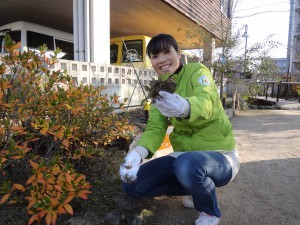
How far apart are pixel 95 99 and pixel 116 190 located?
0.76 m

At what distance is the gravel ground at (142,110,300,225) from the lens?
199 centimetres

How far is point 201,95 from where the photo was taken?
1612 mm

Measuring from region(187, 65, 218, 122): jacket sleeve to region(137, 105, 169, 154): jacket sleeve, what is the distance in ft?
1.12

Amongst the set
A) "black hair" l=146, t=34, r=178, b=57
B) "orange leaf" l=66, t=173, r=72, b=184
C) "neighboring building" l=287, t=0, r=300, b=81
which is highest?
"neighboring building" l=287, t=0, r=300, b=81

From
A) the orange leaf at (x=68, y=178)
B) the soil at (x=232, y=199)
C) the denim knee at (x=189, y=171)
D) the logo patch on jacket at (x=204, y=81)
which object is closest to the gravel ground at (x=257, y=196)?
the soil at (x=232, y=199)

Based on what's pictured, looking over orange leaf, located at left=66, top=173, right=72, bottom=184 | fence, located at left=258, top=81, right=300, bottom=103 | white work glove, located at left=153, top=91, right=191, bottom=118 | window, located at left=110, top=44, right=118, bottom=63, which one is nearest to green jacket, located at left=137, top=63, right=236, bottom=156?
white work glove, located at left=153, top=91, right=191, bottom=118

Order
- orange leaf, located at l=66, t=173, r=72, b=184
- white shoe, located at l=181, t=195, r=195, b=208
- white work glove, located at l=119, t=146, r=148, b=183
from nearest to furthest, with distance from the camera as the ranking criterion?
orange leaf, located at l=66, t=173, r=72, b=184 < white work glove, located at l=119, t=146, r=148, b=183 < white shoe, located at l=181, t=195, r=195, b=208

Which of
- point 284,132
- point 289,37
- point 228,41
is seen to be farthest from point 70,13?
point 289,37

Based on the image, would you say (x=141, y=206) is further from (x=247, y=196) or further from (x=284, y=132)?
(x=284, y=132)

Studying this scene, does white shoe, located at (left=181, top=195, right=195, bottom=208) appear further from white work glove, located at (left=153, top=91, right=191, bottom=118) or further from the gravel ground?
white work glove, located at (left=153, top=91, right=191, bottom=118)

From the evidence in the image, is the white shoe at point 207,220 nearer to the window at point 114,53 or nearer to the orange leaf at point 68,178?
the orange leaf at point 68,178

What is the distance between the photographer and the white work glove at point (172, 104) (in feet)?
4.60

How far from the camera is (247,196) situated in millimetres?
2389

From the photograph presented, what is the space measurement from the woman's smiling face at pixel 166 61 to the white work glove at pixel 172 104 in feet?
1.73
